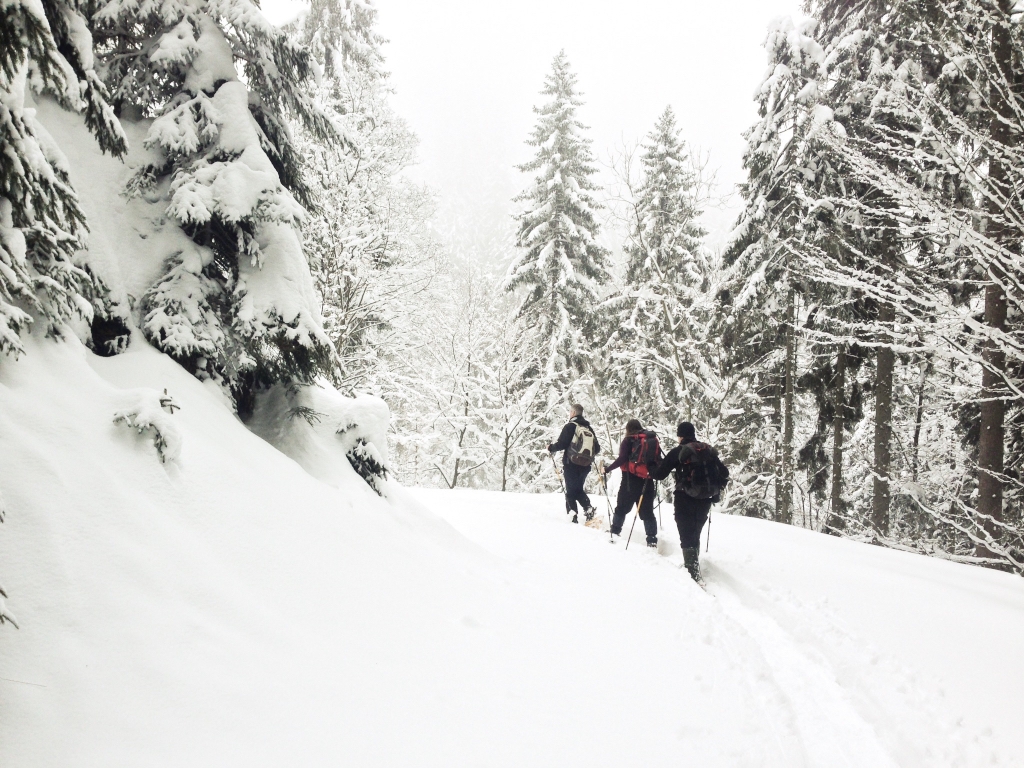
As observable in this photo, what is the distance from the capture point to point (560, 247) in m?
19.1

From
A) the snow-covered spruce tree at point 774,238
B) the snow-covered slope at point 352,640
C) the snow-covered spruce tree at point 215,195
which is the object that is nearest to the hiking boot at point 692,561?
the snow-covered slope at point 352,640

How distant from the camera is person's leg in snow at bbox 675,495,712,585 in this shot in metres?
6.75

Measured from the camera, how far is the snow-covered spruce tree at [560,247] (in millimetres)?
18766

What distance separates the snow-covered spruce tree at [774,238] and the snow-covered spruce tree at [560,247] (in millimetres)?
5157

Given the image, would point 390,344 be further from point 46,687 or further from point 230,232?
point 46,687

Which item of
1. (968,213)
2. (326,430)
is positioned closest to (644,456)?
(968,213)

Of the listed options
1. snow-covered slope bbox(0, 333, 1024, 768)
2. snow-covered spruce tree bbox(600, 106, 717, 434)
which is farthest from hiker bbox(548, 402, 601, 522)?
snow-covered spruce tree bbox(600, 106, 717, 434)

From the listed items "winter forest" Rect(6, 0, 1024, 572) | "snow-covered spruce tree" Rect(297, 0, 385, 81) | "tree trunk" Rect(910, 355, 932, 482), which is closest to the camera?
"winter forest" Rect(6, 0, 1024, 572)

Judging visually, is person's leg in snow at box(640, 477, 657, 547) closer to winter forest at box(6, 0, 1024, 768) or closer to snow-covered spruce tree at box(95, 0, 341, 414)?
winter forest at box(6, 0, 1024, 768)

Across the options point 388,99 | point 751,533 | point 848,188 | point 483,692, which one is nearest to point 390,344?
point 388,99

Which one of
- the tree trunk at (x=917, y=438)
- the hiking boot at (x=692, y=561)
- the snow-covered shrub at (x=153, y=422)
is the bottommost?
the hiking boot at (x=692, y=561)

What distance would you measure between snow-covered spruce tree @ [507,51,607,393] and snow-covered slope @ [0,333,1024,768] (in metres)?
13.8

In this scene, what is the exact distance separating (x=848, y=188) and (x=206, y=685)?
15.7m

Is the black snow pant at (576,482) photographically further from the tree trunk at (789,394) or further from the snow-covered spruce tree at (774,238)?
the tree trunk at (789,394)
